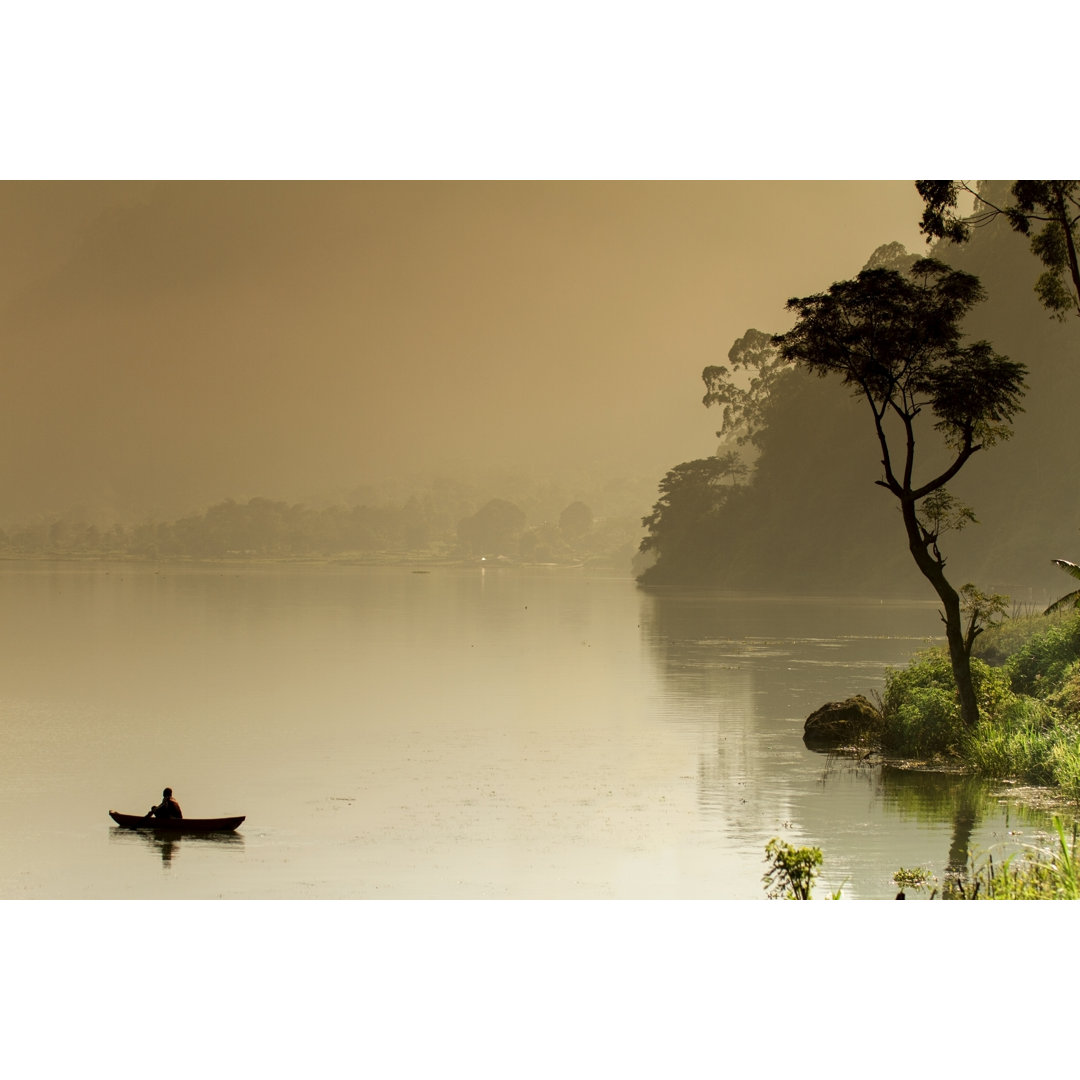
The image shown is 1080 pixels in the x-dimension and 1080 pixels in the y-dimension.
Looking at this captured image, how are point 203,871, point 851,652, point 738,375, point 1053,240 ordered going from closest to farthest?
point 203,871
point 1053,240
point 851,652
point 738,375

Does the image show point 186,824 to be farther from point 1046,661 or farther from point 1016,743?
point 1046,661

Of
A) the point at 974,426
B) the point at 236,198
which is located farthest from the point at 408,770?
the point at 236,198

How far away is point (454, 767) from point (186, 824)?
529 cm

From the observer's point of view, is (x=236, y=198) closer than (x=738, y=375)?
Yes

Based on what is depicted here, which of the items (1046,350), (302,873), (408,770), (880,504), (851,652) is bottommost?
(302,873)

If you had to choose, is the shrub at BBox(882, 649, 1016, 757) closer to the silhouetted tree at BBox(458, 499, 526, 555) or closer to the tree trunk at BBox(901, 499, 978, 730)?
the tree trunk at BBox(901, 499, 978, 730)

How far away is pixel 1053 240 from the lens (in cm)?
1703

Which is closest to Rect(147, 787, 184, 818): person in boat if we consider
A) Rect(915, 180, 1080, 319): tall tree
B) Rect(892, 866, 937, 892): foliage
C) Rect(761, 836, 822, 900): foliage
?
Rect(761, 836, 822, 900): foliage

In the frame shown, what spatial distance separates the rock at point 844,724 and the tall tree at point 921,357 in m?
1.76

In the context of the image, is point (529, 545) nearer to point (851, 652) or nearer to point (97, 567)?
point (97, 567)

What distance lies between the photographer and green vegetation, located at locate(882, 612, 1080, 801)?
52.7 feet

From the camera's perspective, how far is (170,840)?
13.7m

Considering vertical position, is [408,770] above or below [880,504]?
below

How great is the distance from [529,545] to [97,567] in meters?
39.7
